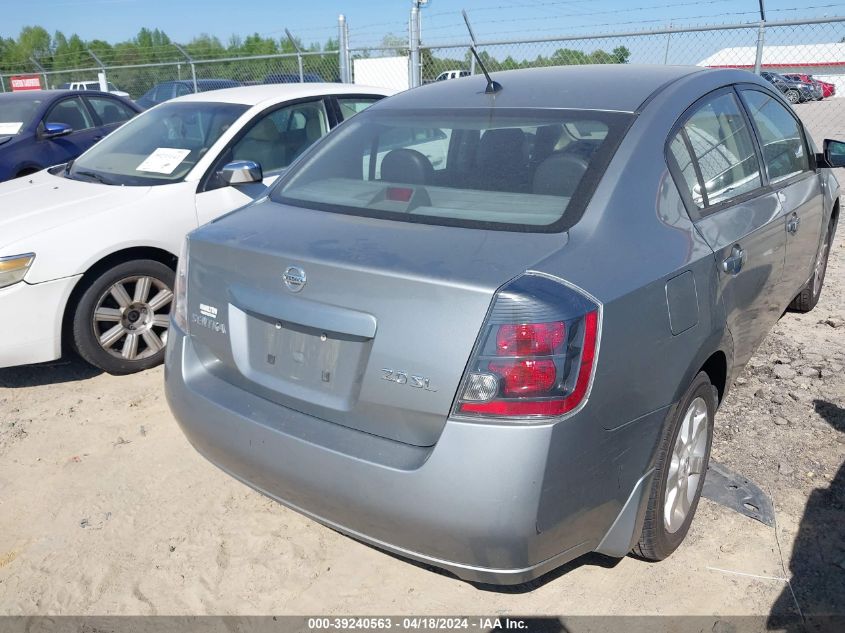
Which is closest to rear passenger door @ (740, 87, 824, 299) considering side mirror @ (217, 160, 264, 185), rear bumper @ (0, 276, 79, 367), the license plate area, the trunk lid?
the trunk lid

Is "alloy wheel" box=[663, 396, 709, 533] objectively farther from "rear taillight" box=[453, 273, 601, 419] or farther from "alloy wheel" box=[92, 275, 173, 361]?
"alloy wheel" box=[92, 275, 173, 361]

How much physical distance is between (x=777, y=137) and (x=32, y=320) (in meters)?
3.96

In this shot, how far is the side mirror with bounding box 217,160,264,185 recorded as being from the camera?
4.32 metres

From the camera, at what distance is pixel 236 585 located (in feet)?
8.71

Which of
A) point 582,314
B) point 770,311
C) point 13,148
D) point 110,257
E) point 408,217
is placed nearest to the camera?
point 582,314

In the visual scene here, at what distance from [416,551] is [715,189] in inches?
69.9

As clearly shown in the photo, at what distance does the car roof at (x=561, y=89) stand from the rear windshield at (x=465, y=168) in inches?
3.0

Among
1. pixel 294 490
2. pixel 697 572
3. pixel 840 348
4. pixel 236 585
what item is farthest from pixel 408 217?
pixel 840 348

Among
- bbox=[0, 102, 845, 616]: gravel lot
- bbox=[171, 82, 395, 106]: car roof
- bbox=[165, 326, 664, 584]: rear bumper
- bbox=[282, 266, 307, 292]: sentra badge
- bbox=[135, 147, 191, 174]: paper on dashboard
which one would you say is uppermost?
bbox=[171, 82, 395, 106]: car roof

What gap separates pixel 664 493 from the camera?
2.44m

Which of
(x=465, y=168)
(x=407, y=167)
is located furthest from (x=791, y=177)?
(x=407, y=167)

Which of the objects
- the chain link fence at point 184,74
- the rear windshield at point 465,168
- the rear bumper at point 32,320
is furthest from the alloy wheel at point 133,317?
the chain link fence at point 184,74

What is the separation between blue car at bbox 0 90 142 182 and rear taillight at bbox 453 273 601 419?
7.01 meters

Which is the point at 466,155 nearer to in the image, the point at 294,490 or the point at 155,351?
the point at 294,490
